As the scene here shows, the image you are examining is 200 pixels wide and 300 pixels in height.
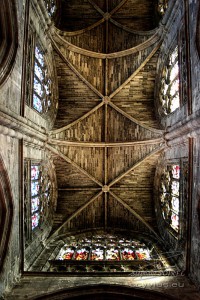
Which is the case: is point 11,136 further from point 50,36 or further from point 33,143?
point 50,36

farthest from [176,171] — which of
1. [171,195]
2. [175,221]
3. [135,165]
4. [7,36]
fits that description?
[7,36]

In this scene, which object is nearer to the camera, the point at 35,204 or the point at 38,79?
the point at 38,79

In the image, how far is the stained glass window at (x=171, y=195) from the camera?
9.34m

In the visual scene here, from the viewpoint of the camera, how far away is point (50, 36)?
32.8ft

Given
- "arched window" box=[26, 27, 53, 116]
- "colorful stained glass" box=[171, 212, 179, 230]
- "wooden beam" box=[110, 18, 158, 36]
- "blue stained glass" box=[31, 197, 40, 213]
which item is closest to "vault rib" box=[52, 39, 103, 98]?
"arched window" box=[26, 27, 53, 116]

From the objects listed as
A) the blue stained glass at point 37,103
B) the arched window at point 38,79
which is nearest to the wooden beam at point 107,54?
the arched window at point 38,79

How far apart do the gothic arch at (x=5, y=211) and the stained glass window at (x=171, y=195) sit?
581 centimetres

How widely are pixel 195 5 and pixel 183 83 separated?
225 centimetres

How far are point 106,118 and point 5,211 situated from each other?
7000 mm

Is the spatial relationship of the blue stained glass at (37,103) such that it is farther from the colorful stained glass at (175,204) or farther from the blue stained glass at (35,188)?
the colorful stained glass at (175,204)

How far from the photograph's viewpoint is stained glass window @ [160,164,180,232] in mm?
9344

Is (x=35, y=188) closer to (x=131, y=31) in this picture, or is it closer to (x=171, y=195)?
(x=171, y=195)

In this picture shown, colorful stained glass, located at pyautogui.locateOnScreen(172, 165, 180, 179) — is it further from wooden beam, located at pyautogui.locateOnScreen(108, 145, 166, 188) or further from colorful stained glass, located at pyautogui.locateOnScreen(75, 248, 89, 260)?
colorful stained glass, located at pyautogui.locateOnScreen(75, 248, 89, 260)

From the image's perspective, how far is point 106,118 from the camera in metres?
12.3
